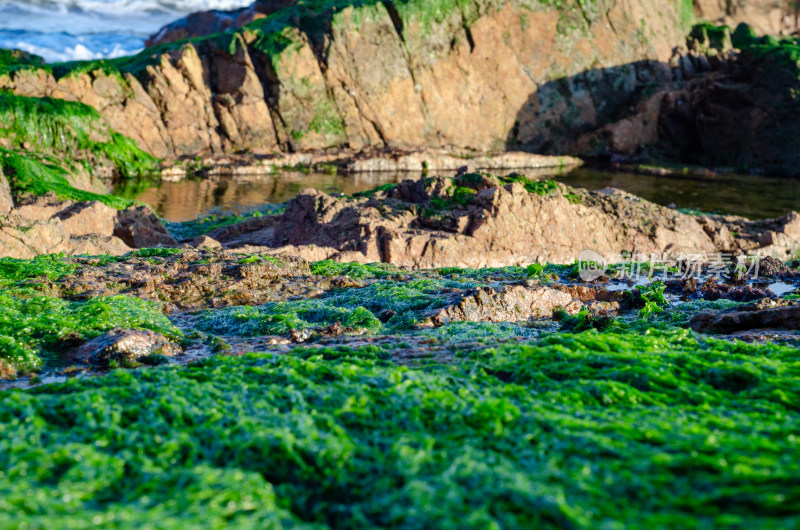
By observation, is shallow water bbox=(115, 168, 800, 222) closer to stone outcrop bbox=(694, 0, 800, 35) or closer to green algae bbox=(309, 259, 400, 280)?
green algae bbox=(309, 259, 400, 280)

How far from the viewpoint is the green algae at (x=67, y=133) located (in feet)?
70.3

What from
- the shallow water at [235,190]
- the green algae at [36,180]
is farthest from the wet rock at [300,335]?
the shallow water at [235,190]

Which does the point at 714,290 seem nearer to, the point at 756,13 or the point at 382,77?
the point at 382,77

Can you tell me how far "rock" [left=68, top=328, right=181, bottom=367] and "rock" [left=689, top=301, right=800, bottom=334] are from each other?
4.85 m

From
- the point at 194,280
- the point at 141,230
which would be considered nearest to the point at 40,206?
the point at 141,230

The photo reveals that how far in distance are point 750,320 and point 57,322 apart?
6283mm

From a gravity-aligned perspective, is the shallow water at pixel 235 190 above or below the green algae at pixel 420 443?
above

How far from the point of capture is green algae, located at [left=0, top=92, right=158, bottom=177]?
70.3 feet

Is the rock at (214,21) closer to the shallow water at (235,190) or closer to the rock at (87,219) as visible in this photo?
the shallow water at (235,190)

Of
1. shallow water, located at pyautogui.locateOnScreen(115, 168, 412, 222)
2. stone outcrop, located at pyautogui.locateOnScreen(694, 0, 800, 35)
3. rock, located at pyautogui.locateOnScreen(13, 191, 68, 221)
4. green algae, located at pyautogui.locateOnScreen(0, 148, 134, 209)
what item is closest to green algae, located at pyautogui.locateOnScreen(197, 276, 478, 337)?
rock, located at pyautogui.locateOnScreen(13, 191, 68, 221)

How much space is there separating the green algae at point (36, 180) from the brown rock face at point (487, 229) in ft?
12.0

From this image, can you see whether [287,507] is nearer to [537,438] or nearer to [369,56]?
[537,438]

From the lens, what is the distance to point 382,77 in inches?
1364

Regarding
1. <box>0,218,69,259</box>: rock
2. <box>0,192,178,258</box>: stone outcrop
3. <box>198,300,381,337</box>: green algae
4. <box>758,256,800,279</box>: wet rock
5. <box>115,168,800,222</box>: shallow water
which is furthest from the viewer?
<box>115,168,800,222</box>: shallow water
